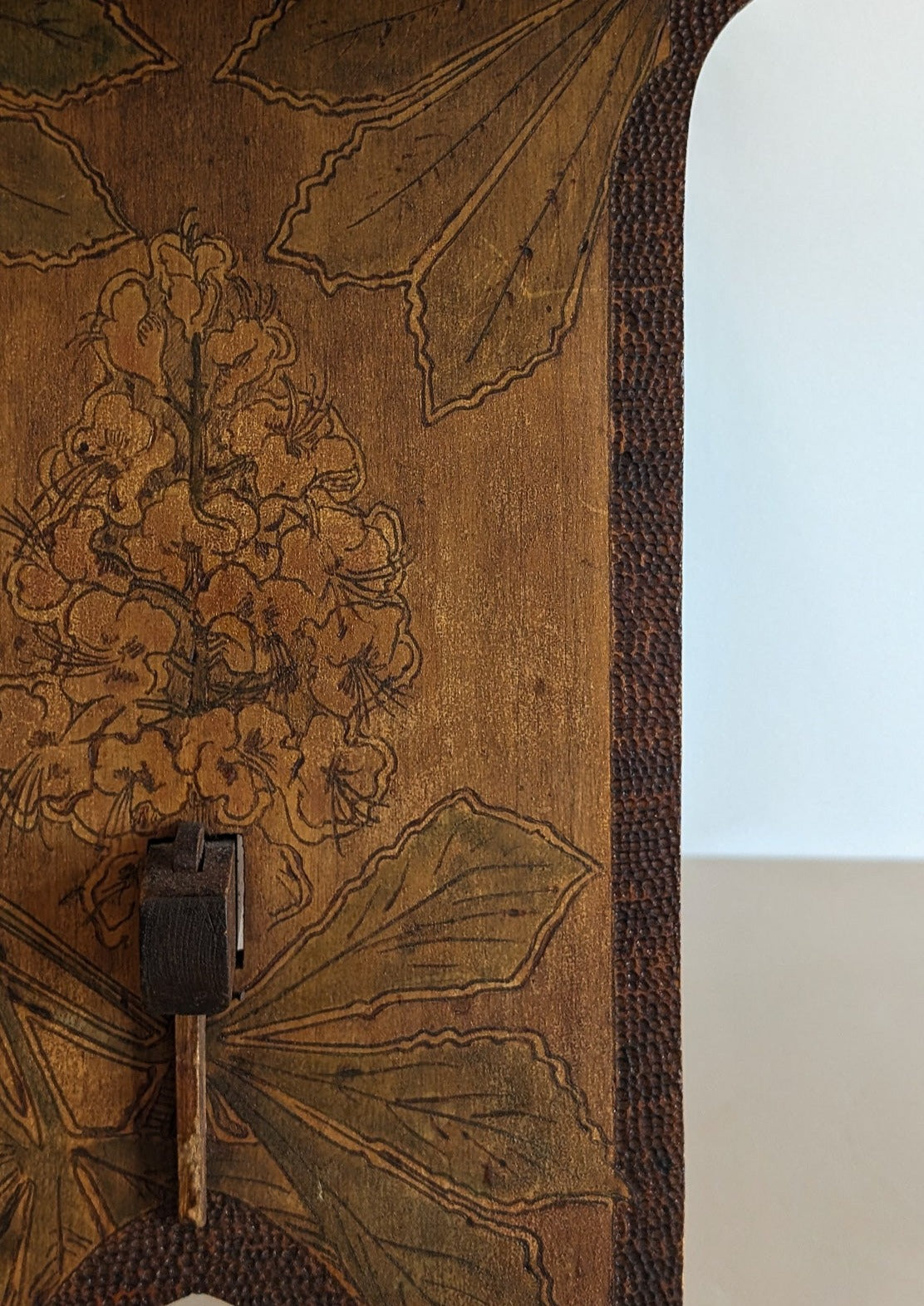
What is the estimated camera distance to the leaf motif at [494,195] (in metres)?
1.02

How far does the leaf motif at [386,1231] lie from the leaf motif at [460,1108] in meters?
0.02

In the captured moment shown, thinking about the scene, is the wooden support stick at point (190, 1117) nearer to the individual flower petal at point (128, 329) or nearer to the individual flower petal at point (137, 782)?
the individual flower petal at point (137, 782)

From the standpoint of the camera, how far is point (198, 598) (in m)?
1.01

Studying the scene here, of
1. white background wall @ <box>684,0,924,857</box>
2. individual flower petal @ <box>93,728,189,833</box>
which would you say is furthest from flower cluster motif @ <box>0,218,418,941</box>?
white background wall @ <box>684,0,924,857</box>

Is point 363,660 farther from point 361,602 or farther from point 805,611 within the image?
point 805,611

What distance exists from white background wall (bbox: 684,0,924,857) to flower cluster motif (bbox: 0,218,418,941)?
1.24ft

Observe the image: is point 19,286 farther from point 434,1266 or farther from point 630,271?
point 434,1266

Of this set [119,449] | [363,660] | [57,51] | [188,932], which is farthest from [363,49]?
[188,932]

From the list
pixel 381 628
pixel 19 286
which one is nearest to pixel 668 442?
pixel 381 628

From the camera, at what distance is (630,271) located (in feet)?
3.35

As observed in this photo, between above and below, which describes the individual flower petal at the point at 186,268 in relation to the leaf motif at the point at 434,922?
above

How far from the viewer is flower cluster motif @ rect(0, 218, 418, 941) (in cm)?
100

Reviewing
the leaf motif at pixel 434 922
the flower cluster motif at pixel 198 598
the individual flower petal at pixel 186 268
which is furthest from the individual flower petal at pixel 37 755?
the individual flower petal at pixel 186 268

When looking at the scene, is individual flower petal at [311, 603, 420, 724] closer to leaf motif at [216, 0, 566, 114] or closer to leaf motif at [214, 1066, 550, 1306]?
leaf motif at [214, 1066, 550, 1306]
